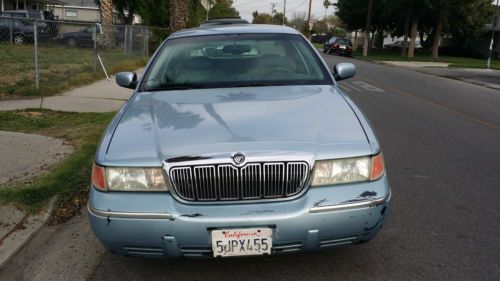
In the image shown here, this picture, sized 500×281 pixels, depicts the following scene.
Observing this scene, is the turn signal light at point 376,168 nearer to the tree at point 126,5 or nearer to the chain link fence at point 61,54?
the chain link fence at point 61,54

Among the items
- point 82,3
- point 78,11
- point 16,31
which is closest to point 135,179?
point 16,31

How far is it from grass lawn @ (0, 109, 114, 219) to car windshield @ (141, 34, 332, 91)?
132 cm

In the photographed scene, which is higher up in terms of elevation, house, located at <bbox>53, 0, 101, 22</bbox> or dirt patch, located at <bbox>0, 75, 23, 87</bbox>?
house, located at <bbox>53, 0, 101, 22</bbox>

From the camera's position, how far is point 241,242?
2.89 m

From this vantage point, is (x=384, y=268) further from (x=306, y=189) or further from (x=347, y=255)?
(x=306, y=189)

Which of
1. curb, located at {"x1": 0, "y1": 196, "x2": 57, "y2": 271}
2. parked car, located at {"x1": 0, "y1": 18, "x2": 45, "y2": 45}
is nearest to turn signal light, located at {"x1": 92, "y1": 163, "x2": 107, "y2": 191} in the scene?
curb, located at {"x1": 0, "y1": 196, "x2": 57, "y2": 271}

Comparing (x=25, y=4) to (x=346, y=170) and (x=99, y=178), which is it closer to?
(x=99, y=178)

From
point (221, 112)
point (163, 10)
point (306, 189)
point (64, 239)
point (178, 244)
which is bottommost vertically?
point (64, 239)

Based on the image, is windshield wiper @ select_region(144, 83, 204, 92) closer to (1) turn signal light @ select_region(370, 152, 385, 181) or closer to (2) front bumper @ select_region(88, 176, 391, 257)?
(2) front bumper @ select_region(88, 176, 391, 257)

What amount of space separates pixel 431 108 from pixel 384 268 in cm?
829

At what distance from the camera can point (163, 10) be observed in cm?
2972

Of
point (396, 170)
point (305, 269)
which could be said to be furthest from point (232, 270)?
point (396, 170)

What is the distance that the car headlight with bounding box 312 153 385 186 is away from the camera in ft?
9.75

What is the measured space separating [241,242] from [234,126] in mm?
737
